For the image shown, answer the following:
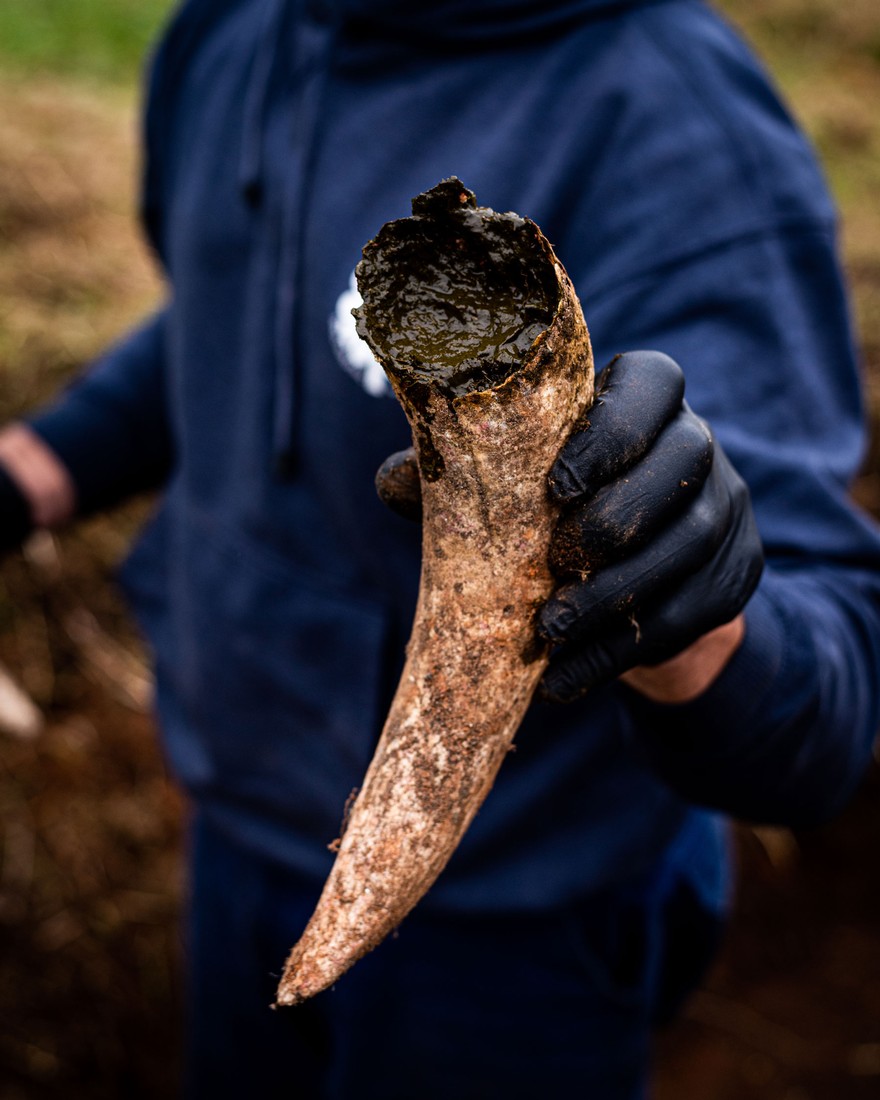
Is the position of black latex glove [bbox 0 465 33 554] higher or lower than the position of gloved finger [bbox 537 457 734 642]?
lower

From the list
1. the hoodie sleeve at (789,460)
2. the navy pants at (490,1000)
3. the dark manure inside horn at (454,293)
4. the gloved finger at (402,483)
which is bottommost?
the navy pants at (490,1000)

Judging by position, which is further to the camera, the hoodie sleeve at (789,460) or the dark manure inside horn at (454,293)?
the hoodie sleeve at (789,460)

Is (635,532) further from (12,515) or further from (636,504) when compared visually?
(12,515)

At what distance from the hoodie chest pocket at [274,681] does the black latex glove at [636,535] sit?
542 millimetres

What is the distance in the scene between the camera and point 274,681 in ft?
5.05

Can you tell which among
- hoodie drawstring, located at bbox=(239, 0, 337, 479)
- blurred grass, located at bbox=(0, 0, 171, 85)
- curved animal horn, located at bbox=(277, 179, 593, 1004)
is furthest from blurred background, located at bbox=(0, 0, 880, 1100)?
blurred grass, located at bbox=(0, 0, 171, 85)

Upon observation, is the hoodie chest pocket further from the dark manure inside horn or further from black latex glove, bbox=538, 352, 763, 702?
the dark manure inside horn

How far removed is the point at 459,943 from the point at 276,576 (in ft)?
2.08

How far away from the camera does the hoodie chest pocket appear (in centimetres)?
143

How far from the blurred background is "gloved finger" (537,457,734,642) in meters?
2.06

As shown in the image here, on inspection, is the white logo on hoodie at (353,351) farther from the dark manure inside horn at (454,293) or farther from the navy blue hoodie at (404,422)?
the dark manure inside horn at (454,293)

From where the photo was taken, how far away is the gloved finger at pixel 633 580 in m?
0.87

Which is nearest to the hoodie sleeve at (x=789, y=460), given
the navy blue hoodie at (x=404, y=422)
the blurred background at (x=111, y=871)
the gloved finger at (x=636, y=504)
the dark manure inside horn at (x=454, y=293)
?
the navy blue hoodie at (x=404, y=422)

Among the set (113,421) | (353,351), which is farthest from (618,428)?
(113,421)
